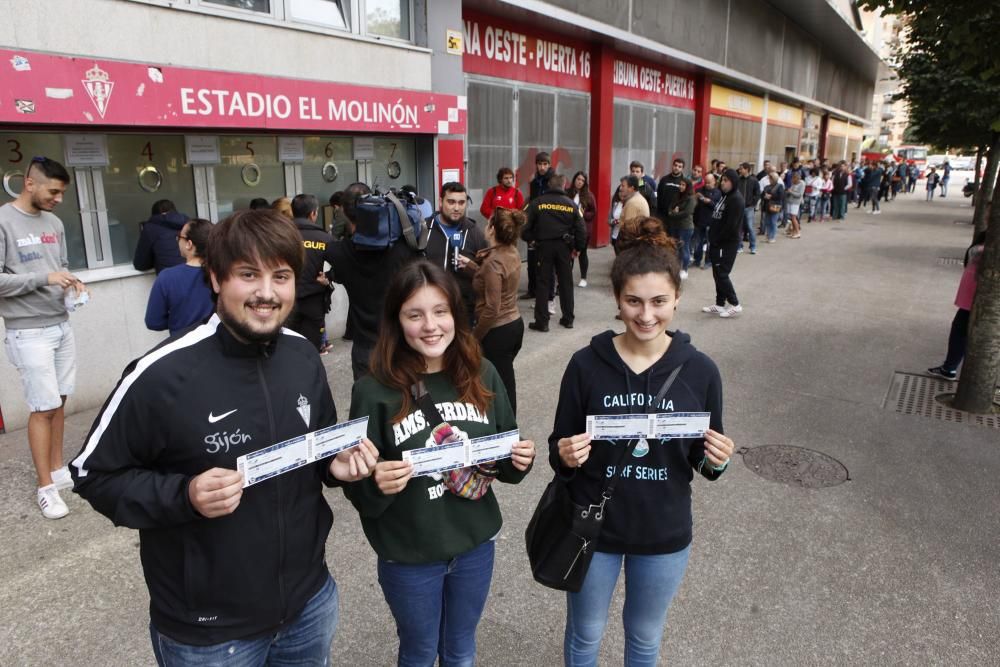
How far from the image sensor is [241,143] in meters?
7.54

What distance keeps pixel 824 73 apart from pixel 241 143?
33.1 m

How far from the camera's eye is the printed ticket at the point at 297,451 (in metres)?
1.70

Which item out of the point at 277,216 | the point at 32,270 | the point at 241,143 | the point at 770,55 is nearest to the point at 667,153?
the point at 770,55

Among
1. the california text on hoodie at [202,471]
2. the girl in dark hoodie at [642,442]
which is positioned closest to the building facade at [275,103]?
the california text on hoodie at [202,471]

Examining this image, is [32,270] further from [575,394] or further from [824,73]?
[824,73]

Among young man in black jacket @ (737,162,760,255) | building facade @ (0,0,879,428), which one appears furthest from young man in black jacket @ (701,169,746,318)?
young man in black jacket @ (737,162,760,255)

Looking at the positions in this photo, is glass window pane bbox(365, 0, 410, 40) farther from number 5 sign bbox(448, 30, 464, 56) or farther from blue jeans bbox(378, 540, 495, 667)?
blue jeans bbox(378, 540, 495, 667)

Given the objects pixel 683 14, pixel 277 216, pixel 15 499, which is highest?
pixel 683 14

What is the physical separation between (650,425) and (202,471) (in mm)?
1297

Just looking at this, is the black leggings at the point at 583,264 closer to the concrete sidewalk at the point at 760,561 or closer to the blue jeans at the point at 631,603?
the concrete sidewalk at the point at 760,561

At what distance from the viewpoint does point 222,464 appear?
1782 millimetres

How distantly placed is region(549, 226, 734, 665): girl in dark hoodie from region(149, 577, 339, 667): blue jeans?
897mm

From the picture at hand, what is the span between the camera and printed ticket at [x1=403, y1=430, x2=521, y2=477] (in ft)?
6.61

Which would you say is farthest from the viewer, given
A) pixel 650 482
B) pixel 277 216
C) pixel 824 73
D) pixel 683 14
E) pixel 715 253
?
pixel 824 73
